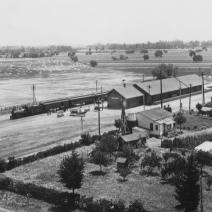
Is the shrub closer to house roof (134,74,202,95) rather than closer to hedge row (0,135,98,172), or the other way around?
hedge row (0,135,98,172)

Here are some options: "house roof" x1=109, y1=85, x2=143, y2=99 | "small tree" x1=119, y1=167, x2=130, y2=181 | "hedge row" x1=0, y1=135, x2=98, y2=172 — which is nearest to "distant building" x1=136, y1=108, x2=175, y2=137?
"hedge row" x1=0, y1=135, x2=98, y2=172

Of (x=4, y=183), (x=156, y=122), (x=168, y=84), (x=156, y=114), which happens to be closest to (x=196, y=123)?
(x=156, y=114)

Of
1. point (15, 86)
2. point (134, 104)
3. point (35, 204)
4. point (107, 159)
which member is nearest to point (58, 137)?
point (107, 159)

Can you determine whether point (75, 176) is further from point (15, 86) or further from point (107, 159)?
point (15, 86)

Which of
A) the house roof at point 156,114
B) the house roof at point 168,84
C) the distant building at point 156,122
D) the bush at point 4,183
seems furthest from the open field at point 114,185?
the house roof at point 168,84

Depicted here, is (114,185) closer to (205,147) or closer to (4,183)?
(4,183)
